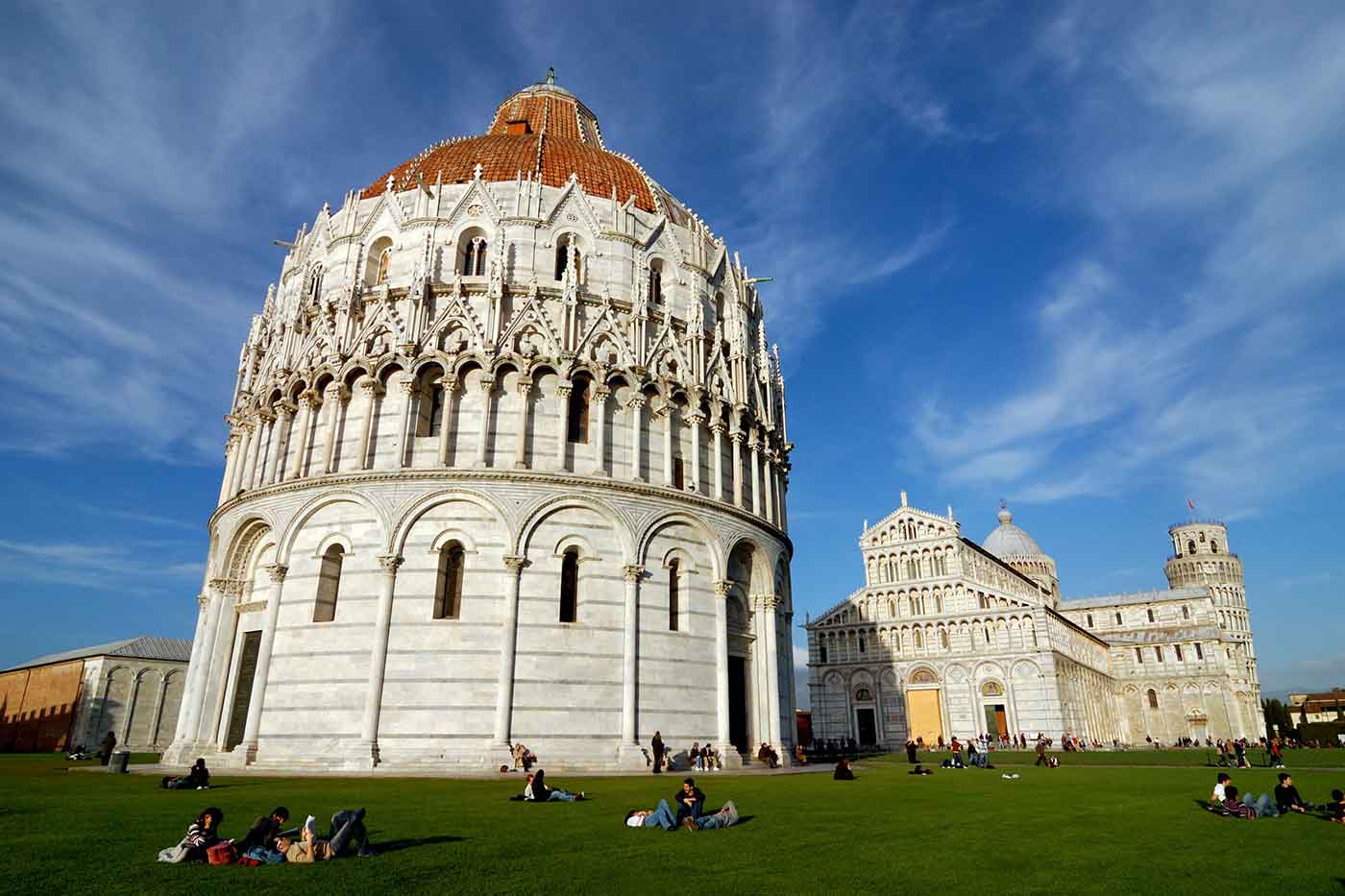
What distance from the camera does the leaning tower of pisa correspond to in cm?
9175

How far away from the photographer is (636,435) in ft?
85.8

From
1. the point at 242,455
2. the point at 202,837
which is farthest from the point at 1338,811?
the point at 242,455

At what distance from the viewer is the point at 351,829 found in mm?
9180

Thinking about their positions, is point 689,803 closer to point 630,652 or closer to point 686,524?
point 630,652

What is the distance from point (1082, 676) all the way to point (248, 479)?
6641cm

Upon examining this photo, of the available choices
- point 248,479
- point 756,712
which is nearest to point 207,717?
point 248,479

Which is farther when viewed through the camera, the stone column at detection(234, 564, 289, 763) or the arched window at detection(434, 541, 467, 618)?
the arched window at detection(434, 541, 467, 618)

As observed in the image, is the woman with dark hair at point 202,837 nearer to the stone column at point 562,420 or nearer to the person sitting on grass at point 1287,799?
the stone column at point 562,420

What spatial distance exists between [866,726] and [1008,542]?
4069 centimetres

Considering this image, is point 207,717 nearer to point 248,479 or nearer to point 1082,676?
point 248,479

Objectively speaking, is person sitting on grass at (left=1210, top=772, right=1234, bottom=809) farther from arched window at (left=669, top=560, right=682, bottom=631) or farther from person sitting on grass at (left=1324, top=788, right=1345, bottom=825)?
arched window at (left=669, top=560, right=682, bottom=631)

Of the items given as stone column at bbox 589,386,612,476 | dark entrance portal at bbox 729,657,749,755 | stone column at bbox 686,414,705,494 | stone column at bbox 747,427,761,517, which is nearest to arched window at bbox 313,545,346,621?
stone column at bbox 589,386,612,476

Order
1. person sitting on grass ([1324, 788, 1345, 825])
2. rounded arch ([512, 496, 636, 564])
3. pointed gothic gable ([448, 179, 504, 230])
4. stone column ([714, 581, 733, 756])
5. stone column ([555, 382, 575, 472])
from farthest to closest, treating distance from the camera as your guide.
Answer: pointed gothic gable ([448, 179, 504, 230]) → stone column ([714, 581, 733, 756]) → stone column ([555, 382, 575, 472]) → rounded arch ([512, 496, 636, 564]) → person sitting on grass ([1324, 788, 1345, 825])

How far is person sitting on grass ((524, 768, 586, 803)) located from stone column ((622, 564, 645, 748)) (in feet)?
25.9
